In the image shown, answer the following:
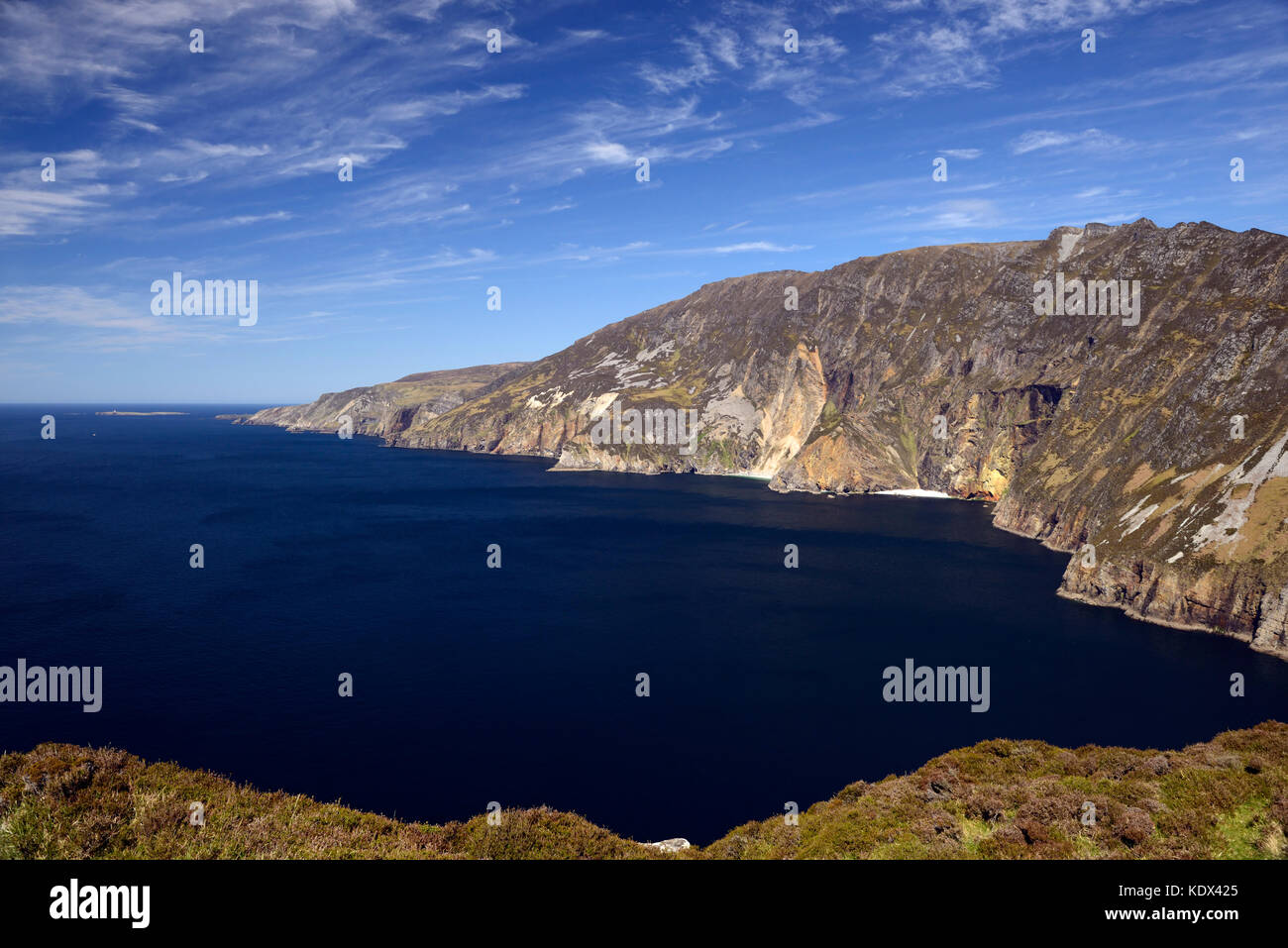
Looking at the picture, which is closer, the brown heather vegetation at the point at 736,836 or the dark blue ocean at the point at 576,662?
the brown heather vegetation at the point at 736,836

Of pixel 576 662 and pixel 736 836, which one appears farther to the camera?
pixel 576 662

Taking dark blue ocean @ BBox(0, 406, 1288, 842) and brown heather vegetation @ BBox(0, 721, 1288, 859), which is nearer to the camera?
brown heather vegetation @ BBox(0, 721, 1288, 859)

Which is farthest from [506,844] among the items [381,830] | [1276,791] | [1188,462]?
[1188,462]

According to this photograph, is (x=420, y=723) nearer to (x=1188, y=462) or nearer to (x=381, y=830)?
(x=381, y=830)

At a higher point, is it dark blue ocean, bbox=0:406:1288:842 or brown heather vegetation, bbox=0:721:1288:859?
brown heather vegetation, bbox=0:721:1288:859
